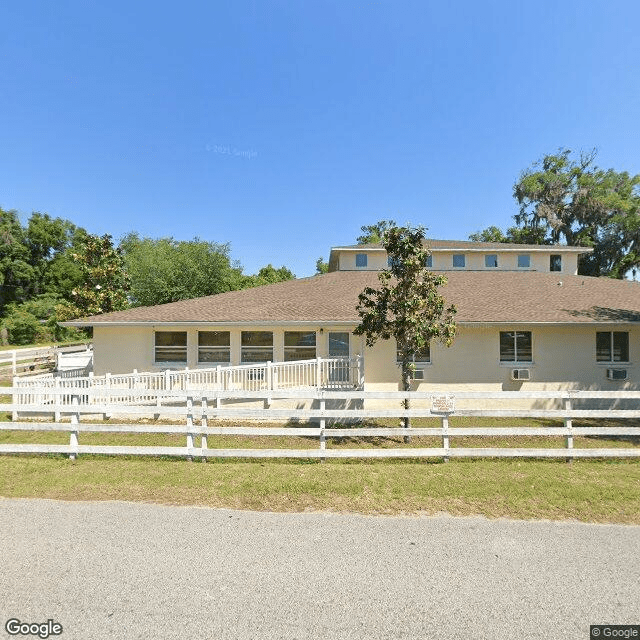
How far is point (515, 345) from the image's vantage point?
1281 centimetres

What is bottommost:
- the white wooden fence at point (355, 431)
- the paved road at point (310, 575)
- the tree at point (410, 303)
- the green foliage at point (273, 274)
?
the paved road at point (310, 575)

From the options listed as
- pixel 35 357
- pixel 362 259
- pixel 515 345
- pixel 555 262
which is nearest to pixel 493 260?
pixel 555 262

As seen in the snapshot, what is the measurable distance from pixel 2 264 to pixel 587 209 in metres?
67.8

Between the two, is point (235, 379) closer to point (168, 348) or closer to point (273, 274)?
point (168, 348)

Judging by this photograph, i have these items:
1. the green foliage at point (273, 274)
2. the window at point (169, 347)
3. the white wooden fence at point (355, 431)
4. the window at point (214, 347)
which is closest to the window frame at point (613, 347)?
the white wooden fence at point (355, 431)

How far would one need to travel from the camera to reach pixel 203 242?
3472 centimetres

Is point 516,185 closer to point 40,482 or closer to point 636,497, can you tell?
point 636,497

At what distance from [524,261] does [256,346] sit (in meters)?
16.9

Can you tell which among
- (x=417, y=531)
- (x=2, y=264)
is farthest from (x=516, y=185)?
(x=2, y=264)

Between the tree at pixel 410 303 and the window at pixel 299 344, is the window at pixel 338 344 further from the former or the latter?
the tree at pixel 410 303

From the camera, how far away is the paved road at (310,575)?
2.87m

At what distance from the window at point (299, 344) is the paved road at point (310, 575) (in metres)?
8.64

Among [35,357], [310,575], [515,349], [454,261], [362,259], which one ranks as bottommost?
[310,575]

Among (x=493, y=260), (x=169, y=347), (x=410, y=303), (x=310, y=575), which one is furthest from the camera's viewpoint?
(x=493, y=260)
